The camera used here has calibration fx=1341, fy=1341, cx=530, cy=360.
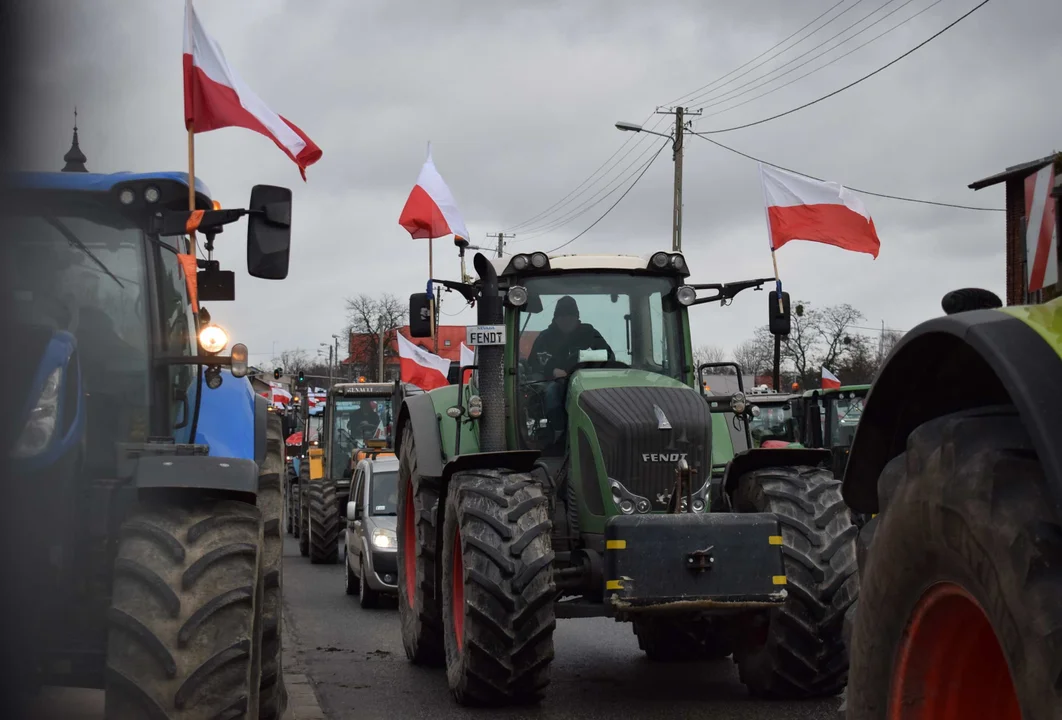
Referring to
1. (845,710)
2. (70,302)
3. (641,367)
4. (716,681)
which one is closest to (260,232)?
(70,302)

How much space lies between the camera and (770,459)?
834 cm

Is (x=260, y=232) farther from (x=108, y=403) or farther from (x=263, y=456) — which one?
(x=263, y=456)

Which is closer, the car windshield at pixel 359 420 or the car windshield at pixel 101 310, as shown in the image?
the car windshield at pixel 101 310

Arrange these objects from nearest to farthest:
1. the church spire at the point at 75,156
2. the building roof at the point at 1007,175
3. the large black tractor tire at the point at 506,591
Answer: the church spire at the point at 75,156 < the building roof at the point at 1007,175 < the large black tractor tire at the point at 506,591

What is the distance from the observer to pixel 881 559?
116 inches

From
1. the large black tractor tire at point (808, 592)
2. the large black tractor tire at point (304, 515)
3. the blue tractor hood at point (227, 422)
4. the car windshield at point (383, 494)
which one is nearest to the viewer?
the blue tractor hood at point (227, 422)

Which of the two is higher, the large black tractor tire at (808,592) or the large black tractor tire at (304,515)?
the large black tractor tire at (808,592)

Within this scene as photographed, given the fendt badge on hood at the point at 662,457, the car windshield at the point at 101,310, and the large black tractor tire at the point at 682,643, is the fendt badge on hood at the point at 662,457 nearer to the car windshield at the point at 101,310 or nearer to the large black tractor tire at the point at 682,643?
the large black tractor tire at the point at 682,643

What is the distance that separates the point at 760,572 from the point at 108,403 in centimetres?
381

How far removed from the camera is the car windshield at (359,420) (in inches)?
1022

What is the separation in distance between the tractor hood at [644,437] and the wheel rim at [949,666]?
17.0ft

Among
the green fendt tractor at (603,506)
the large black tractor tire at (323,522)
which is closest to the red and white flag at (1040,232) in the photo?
the green fendt tractor at (603,506)

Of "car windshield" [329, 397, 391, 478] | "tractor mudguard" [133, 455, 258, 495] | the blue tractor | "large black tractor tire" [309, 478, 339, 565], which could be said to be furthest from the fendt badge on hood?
"car windshield" [329, 397, 391, 478]

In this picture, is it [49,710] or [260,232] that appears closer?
[49,710]
